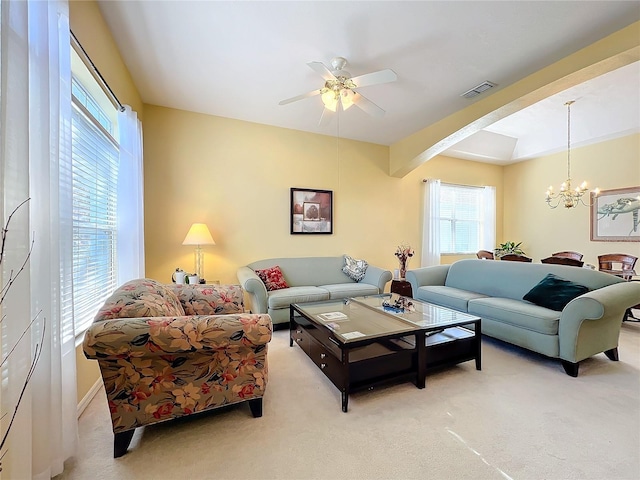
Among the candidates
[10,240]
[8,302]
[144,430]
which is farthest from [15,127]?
[144,430]

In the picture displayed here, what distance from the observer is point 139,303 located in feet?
4.91

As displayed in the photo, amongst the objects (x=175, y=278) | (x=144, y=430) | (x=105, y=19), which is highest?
(x=105, y=19)

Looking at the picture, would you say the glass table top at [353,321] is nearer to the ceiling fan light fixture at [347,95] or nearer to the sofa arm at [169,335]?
the sofa arm at [169,335]

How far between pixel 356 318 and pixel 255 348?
1.09 metres

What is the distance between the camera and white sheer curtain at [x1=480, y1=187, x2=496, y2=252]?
605 cm

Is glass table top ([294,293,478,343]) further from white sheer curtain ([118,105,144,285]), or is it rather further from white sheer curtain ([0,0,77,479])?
white sheer curtain ([118,105,144,285])

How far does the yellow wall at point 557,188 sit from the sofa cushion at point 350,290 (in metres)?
4.34

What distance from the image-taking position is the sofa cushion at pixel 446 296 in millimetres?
3101

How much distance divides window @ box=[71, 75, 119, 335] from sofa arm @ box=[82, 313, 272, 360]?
0.65 metres

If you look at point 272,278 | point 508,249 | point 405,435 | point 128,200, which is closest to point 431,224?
point 508,249

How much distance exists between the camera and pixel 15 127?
41.5 inches

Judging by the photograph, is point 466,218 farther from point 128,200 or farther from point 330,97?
point 128,200

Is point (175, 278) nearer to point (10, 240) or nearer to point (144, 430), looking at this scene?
point (144, 430)

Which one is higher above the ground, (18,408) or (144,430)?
(18,408)
